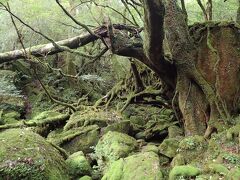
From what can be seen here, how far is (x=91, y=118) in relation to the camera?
33.1 ft

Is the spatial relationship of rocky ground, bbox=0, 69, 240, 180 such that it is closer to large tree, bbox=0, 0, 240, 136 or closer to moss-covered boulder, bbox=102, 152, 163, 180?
moss-covered boulder, bbox=102, 152, 163, 180

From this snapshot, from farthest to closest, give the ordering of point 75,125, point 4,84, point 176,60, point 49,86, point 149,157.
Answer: point 49,86 → point 4,84 → point 75,125 → point 176,60 → point 149,157

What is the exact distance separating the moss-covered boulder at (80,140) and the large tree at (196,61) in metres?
2.54

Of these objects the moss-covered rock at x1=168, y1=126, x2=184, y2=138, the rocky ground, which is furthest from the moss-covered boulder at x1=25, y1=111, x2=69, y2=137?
the moss-covered rock at x1=168, y1=126, x2=184, y2=138

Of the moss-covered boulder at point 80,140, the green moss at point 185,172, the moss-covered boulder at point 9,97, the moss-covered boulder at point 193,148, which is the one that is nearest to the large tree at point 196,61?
the moss-covered boulder at point 193,148

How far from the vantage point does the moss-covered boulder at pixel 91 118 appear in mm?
9969

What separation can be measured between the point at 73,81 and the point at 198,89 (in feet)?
32.6

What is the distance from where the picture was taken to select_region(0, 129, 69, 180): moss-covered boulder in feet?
19.0

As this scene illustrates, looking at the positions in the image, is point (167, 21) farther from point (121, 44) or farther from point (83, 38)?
point (83, 38)

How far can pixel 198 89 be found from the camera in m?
7.56

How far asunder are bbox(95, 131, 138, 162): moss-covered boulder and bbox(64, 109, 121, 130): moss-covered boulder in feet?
6.40

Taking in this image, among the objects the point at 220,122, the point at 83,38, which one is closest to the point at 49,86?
the point at 83,38

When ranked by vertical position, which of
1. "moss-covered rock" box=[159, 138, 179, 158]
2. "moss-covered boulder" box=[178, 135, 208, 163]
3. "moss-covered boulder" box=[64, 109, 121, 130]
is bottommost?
"moss-covered boulder" box=[64, 109, 121, 130]

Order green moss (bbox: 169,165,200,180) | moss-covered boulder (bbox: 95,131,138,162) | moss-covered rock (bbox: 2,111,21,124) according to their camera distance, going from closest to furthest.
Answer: green moss (bbox: 169,165,200,180)
moss-covered boulder (bbox: 95,131,138,162)
moss-covered rock (bbox: 2,111,21,124)
